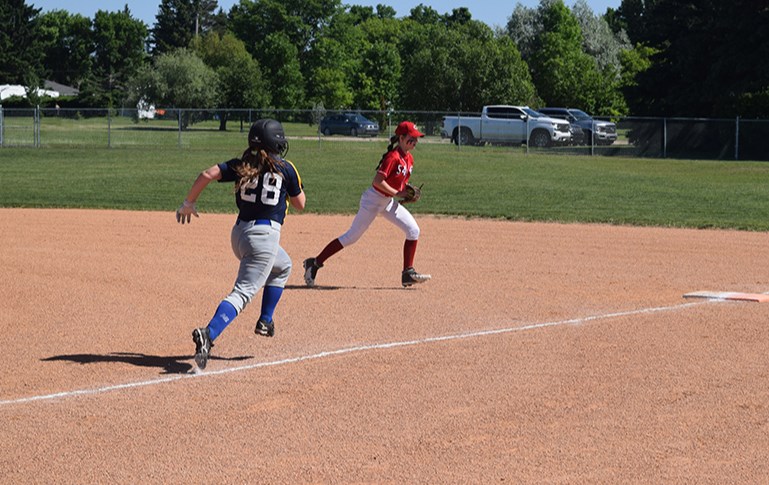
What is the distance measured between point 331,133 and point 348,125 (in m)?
1.13

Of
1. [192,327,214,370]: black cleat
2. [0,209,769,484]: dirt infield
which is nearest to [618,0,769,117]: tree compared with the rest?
[0,209,769,484]: dirt infield

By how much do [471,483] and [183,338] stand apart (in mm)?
4260

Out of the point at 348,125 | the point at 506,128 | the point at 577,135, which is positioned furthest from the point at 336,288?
the point at 348,125

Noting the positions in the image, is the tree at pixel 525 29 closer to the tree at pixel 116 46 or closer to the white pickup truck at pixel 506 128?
the white pickup truck at pixel 506 128

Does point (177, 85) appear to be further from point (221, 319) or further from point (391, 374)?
point (391, 374)

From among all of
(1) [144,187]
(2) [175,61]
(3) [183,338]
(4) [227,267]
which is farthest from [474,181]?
(2) [175,61]

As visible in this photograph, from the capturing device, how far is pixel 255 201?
8148 mm

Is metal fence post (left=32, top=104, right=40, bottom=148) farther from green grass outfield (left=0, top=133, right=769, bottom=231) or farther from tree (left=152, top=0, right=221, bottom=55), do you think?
tree (left=152, top=0, right=221, bottom=55)

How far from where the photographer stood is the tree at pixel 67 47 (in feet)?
424

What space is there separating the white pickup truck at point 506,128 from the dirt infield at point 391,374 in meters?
29.4

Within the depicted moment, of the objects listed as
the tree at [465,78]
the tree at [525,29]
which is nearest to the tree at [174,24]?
the tree at [525,29]

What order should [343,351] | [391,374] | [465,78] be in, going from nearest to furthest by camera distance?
[391,374]
[343,351]
[465,78]

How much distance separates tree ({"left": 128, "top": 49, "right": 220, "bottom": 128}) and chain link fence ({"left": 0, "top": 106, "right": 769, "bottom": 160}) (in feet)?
39.5

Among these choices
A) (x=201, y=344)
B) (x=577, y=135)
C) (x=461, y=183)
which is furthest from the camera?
(x=577, y=135)
